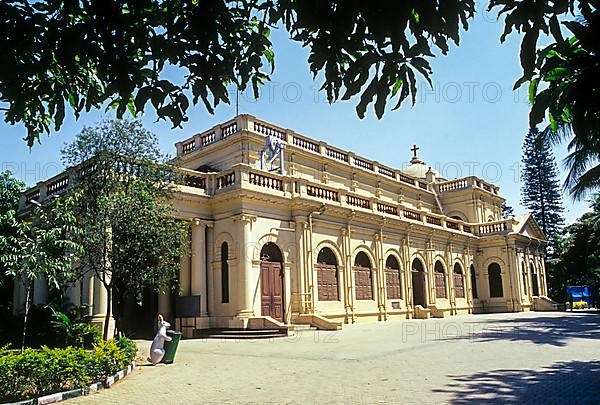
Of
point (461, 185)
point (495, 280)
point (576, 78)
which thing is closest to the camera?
point (576, 78)

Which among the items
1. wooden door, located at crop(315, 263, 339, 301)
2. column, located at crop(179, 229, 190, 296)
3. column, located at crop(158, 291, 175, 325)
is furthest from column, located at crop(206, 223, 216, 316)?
wooden door, located at crop(315, 263, 339, 301)

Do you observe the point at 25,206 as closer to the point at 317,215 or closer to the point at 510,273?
the point at 317,215

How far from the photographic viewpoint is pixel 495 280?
3425cm

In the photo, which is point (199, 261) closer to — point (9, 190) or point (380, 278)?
point (380, 278)

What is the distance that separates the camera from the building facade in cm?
1958

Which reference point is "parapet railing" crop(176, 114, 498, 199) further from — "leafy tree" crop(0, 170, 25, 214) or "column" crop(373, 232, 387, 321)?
"leafy tree" crop(0, 170, 25, 214)

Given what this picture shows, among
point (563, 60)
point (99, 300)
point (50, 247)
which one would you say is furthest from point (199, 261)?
point (563, 60)

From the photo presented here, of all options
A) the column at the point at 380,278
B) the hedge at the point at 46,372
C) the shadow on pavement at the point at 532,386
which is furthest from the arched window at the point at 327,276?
the hedge at the point at 46,372

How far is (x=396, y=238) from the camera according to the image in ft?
88.4

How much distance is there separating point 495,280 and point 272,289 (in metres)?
19.3

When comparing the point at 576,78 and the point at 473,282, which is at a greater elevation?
the point at 576,78

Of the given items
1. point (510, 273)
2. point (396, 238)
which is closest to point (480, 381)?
point (396, 238)

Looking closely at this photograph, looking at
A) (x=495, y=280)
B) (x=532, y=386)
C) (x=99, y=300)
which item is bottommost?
(x=532, y=386)

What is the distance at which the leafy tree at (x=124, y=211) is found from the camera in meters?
13.6
